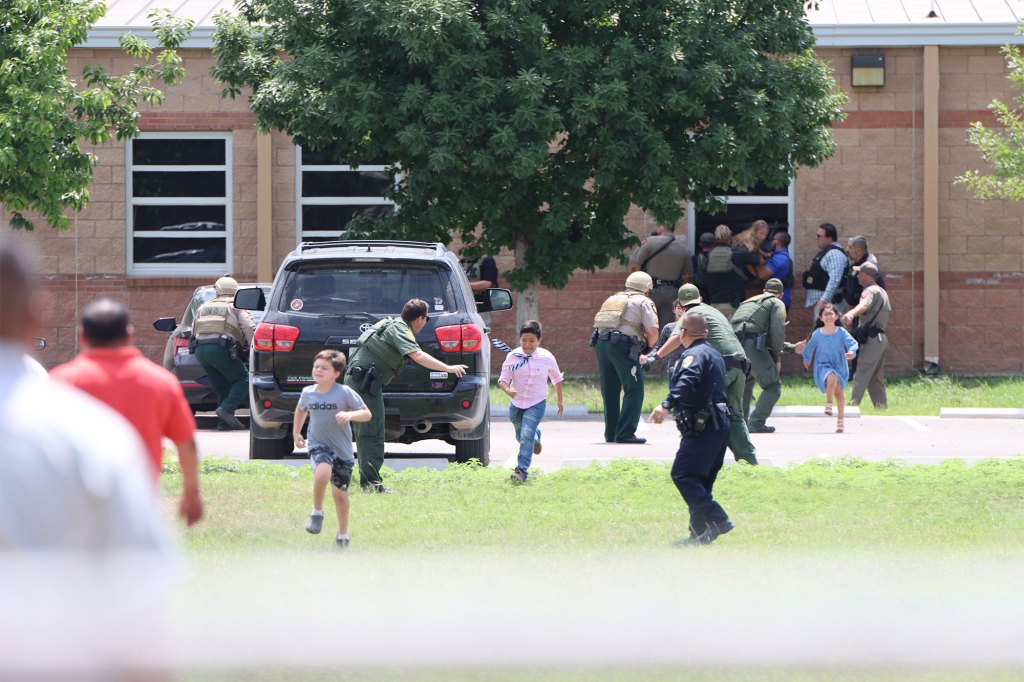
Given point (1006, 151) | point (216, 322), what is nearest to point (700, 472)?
point (216, 322)

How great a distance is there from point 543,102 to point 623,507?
28.9 feet

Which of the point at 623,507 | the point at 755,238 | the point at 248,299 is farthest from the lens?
the point at 755,238

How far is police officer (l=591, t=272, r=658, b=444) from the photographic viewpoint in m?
14.8

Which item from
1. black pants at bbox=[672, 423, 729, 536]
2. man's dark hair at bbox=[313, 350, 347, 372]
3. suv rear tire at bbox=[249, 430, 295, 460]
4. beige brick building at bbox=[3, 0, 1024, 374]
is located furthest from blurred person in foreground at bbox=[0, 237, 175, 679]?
beige brick building at bbox=[3, 0, 1024, 374]

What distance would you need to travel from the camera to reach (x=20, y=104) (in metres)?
16.2

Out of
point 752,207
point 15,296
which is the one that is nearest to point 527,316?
point 752,207

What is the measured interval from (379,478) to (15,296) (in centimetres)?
810

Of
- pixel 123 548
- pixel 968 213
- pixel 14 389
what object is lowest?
pixel 123 548

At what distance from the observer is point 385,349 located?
→ 11.1 meters

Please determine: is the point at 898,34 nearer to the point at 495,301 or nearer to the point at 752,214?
the point at 752,214

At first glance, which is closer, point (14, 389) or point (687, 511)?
point (14, 389)

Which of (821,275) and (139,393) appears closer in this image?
(139,393)

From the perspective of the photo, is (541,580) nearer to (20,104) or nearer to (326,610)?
(326,610)

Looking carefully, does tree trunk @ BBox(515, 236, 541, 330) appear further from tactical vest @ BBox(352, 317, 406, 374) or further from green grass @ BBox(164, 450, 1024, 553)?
tactical vest @ BBox(352, 317, 406, 374)
